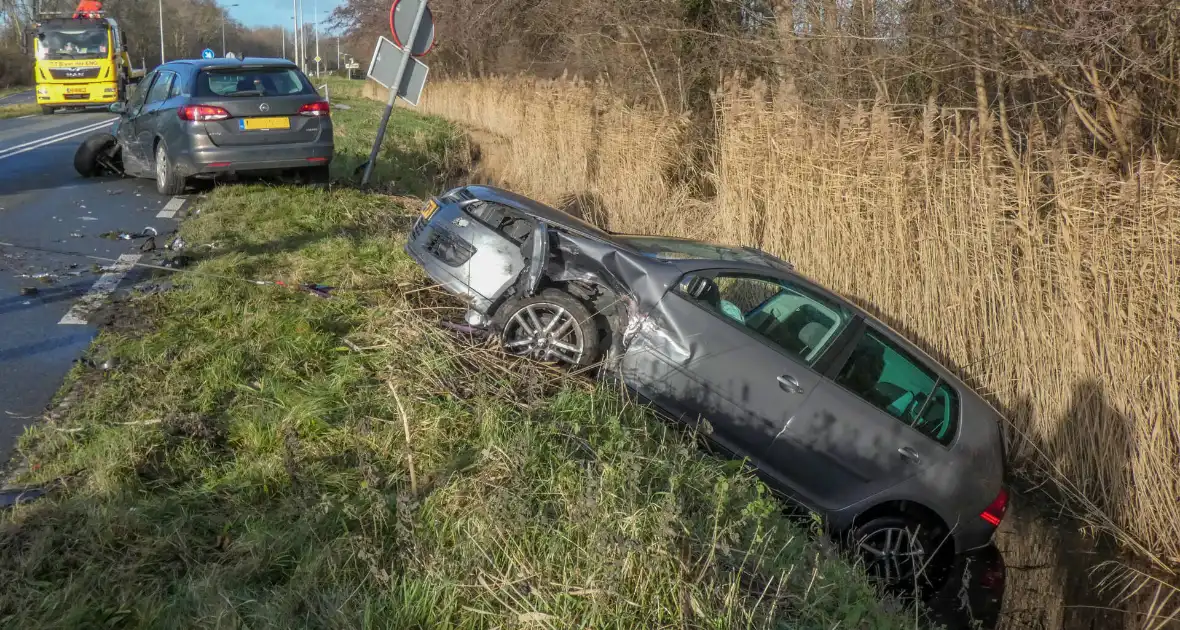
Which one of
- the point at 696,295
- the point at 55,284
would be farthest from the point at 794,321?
the point at 55,284

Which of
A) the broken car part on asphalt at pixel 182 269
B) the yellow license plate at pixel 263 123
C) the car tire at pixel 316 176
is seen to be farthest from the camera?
the car tire at pixel 316 176

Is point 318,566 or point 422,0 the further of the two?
point 422,0

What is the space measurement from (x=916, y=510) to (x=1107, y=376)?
5.70 feet

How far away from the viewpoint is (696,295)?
5.91 metres

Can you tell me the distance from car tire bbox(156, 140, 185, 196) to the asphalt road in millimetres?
165

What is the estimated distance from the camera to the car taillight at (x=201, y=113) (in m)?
10.8

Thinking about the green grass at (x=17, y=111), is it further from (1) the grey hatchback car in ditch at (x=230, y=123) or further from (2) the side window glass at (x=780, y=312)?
(2) the side window glass at (x=780, y=312)

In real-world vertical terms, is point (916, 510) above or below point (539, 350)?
below

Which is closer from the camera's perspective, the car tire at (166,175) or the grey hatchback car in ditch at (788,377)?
the grey hatchback car in ditch at (788,377)

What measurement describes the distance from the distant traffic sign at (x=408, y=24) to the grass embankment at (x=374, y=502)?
628 centimetres

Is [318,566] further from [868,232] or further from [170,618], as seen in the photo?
[868,232]

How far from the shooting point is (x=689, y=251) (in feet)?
21.2

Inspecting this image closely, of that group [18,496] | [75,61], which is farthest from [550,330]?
[75,61]

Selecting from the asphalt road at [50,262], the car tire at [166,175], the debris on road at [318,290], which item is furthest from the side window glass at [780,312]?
the car tire at [166,175]
